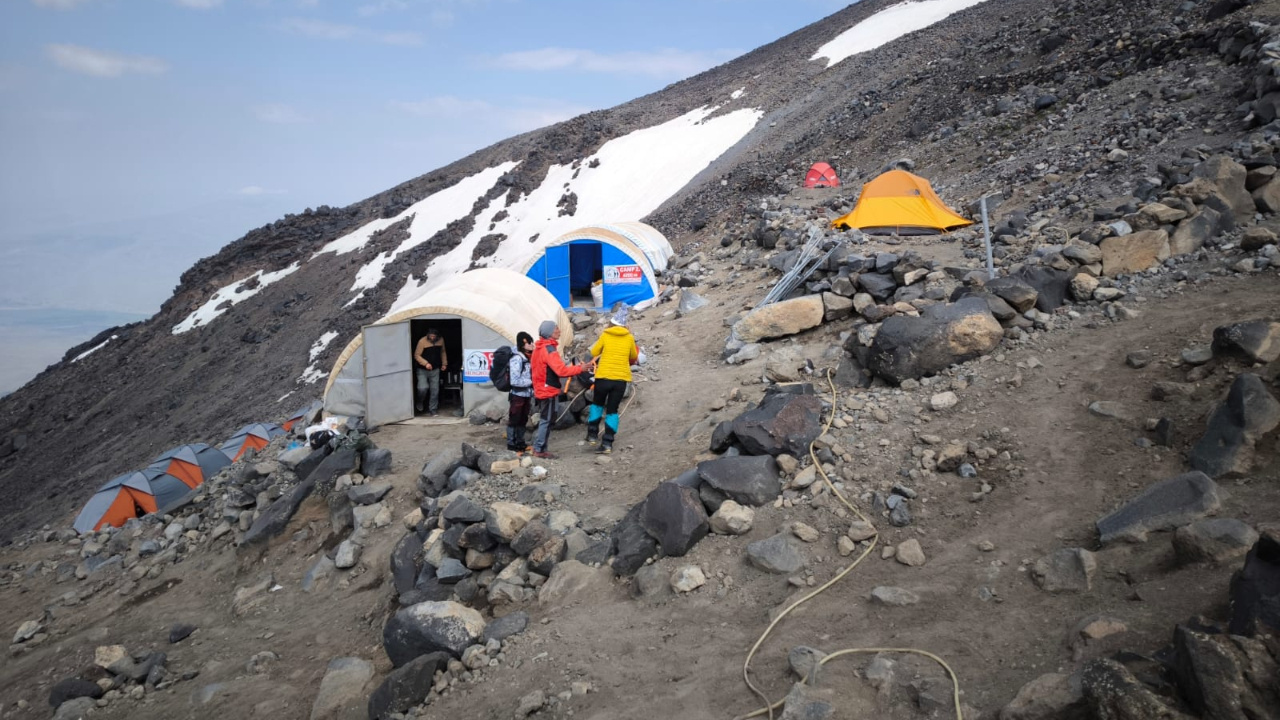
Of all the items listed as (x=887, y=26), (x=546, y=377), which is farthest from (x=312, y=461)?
(x=887, y=26)

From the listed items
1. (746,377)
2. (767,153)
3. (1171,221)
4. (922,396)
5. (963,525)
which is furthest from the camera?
(767,153)

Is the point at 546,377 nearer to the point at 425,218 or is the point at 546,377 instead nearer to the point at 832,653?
the point at 832,653

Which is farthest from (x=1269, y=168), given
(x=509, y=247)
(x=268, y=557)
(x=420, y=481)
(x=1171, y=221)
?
(x=509, y=247)

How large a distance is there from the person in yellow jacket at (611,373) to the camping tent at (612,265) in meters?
7.61

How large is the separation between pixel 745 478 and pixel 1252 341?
3781 millimetres

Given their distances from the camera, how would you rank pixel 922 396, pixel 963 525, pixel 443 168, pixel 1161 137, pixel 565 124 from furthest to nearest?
1. pixel 443 168
2. pixel 565 124
3. pixel 1161 137
4. pixel 922 396
5. pixel 963 525

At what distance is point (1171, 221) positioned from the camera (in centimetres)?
761

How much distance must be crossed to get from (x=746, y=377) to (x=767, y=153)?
2049 centimetres

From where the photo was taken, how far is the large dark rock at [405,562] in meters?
6.22

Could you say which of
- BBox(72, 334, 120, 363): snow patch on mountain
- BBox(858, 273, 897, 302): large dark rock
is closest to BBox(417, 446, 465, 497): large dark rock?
BBox(858, 273, 897, 302): large dark rock

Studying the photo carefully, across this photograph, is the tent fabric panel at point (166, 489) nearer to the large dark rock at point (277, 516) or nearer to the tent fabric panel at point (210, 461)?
the tent fabric panel at point (210, 461)

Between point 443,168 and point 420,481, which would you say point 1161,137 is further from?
point 443,168

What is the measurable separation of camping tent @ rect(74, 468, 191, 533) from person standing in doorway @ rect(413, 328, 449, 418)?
488cm

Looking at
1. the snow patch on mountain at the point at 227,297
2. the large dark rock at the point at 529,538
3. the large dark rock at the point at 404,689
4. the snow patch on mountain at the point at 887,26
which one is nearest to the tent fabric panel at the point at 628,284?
the large dark rock at the point at 529,538
